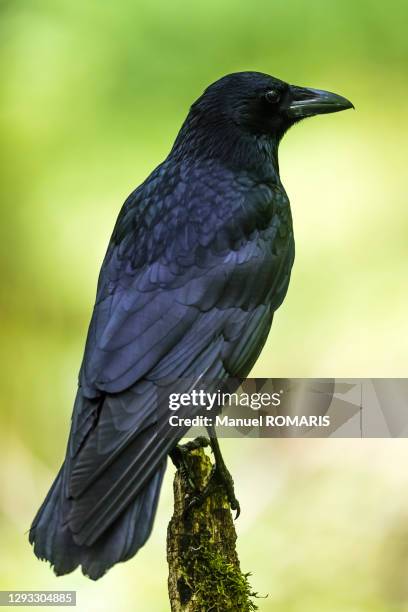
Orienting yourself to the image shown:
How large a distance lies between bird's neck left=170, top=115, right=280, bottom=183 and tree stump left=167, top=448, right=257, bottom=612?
1040 mm

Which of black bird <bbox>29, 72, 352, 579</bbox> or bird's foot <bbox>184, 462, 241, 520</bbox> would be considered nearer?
black bird <bbox>29, 72, 352, 579</bbox>

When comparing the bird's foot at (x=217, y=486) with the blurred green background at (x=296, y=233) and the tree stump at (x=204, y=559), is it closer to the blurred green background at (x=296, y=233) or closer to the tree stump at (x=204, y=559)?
the tree stump at (x=204, y=559)

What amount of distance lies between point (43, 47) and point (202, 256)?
1266mm

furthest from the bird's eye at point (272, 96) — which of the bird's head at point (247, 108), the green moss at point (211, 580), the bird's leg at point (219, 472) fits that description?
the green moss at point (211, 580)

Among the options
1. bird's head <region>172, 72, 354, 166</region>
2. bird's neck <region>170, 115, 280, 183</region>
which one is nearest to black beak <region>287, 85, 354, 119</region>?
bird's head <region>172, 72, 354, 166</region>

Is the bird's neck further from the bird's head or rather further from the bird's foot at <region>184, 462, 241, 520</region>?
the bird's foot at <region>184, 462, 241, 520</region>

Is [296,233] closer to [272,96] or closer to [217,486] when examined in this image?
[272,96]

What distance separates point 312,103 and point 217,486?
1.31 m

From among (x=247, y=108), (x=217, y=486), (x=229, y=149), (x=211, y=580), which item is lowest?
(x=211, y=580)

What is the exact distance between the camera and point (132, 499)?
2426 millimetres

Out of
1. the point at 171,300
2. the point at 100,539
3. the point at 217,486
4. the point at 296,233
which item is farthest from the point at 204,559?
the point at 296,233

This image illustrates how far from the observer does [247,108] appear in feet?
10.6

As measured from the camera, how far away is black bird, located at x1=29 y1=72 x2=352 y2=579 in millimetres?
2422

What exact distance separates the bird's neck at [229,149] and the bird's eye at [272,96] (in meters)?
0.12
